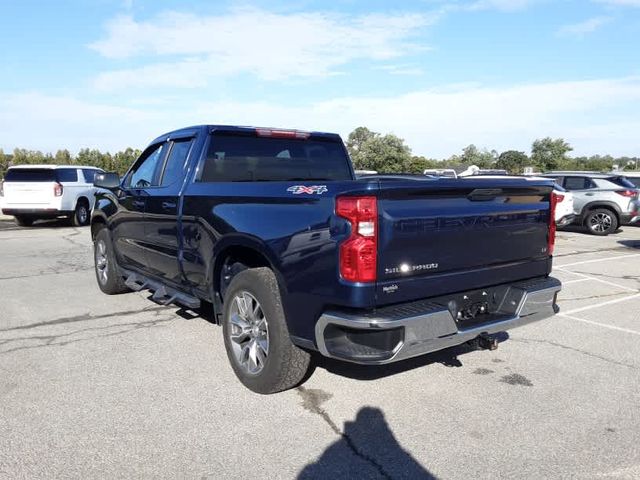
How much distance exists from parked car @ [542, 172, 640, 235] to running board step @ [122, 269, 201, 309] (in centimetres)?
1314

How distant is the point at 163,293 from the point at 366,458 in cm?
284

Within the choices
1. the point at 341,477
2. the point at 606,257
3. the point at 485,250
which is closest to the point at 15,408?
the point at 341,477

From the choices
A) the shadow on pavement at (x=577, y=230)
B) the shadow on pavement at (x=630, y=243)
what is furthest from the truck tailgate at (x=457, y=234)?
the shadow on pavement at (x=577, y=230)

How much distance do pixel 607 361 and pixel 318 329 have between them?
2838 mm

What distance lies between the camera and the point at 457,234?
3480 millimetres

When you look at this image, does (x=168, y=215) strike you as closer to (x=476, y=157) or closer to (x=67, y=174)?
(x=67, y=174)

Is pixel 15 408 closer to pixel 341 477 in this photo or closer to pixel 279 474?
pixel 279 474

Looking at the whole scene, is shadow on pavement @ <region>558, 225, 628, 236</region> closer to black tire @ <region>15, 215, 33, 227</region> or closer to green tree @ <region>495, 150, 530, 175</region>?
black tire @ <region>15, 215, 33, 227</region>

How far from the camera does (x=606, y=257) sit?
10.6 m

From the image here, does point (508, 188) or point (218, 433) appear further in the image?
point (508, 188)

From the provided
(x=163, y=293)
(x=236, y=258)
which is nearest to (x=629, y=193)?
(x=163, y=293)

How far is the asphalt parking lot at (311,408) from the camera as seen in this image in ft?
9.74

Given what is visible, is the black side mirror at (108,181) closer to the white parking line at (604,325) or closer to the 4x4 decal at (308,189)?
the 4x4 decal at (308,189)

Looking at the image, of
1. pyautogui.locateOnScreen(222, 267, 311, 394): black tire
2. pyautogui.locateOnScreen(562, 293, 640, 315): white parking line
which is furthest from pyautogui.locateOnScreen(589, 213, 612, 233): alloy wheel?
pyautogui.locateOnScreen(222, 267, 311, 394): black tire
